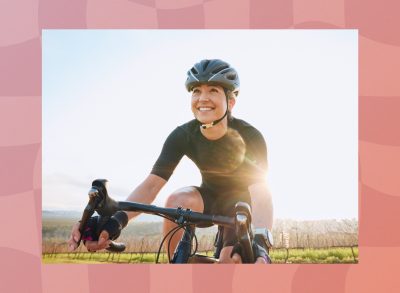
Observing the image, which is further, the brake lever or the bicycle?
the brake lever

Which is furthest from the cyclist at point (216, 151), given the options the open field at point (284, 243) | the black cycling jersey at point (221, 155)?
the open field at point (284, 243)

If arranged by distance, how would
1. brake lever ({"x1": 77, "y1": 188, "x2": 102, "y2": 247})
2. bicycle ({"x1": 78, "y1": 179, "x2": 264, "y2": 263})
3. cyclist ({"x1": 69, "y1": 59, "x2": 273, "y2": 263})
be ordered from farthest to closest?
cyclist ({"x1": 69, "y1": 59, "x2": 273, "y2": 263}) → brake lever ({"x1": 77, "y1": 188, "x2": 102, "y2": 247}) → bicycle ({"x1": 78, "y1": 179, "x2": 264, "y2": 263})

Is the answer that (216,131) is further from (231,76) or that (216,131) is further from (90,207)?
(90,207)

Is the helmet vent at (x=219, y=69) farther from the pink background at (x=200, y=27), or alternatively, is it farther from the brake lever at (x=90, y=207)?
the brake lever at (x=90, y=207)

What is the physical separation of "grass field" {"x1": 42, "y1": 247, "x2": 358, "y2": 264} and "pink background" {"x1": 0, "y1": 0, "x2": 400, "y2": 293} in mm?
39

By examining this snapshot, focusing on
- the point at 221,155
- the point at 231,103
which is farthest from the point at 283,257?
the point at 231,103

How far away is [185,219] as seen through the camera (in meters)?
2.65

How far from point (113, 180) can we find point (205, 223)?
84cm

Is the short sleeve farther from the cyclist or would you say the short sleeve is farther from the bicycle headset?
A: the bicycle headset

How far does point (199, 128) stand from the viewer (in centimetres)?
339

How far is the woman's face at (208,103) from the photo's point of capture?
3319mm

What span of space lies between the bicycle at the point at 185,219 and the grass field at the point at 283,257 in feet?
1.45

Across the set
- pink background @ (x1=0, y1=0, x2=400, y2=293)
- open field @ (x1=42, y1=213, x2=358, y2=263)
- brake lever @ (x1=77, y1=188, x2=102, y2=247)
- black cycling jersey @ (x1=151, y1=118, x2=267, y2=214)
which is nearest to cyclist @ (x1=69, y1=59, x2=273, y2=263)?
black cycling jersey @ (x1=151, y1=118, x2=267, y2=214)

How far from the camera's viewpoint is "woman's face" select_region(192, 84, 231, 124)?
3.32 metres
